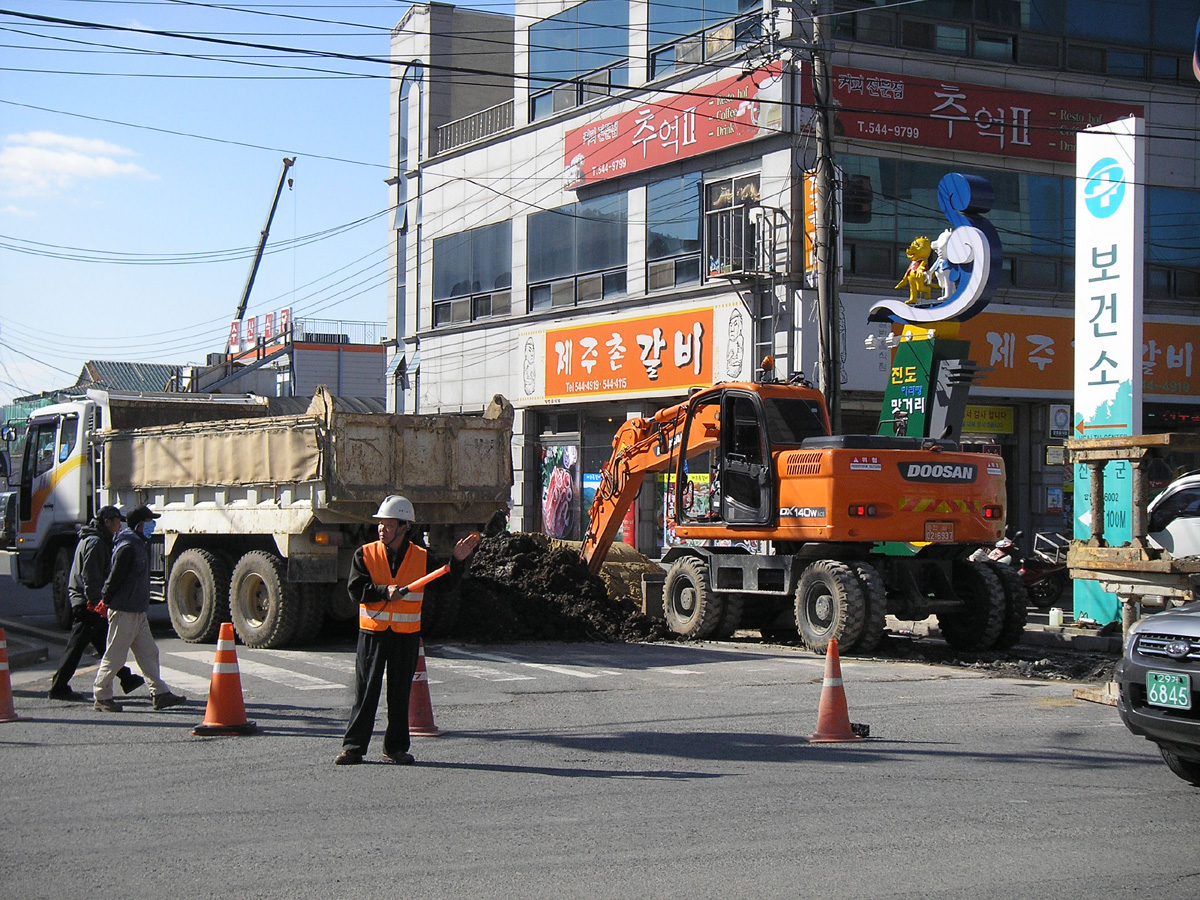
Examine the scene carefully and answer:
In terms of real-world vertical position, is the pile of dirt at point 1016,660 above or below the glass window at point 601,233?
below

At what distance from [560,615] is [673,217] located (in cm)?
1368

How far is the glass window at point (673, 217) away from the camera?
87.9 feet

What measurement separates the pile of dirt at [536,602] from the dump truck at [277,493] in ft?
3.33

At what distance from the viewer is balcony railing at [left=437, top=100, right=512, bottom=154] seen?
33.8 metres

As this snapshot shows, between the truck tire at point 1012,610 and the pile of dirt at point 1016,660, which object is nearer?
the pile of dirt at point 1016,660

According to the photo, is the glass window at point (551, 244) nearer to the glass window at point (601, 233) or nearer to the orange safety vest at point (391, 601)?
the glass window at point (601, 233)

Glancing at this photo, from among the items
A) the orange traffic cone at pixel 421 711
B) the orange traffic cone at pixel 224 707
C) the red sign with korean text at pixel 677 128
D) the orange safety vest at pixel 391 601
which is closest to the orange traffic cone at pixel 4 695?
the orange traffic cone at pixel 224 707

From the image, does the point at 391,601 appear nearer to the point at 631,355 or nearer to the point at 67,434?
the point at 67,434

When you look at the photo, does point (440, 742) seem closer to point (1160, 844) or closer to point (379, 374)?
point (1160, 844)

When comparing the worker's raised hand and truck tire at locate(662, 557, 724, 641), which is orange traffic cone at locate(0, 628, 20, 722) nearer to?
the worker's raised hand

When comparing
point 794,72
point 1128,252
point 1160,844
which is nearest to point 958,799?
point 1160,844

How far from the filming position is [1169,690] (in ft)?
23.6

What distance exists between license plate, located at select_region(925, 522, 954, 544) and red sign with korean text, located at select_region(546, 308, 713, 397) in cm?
1127

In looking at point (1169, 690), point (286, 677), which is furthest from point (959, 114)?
point (1169, 690)
